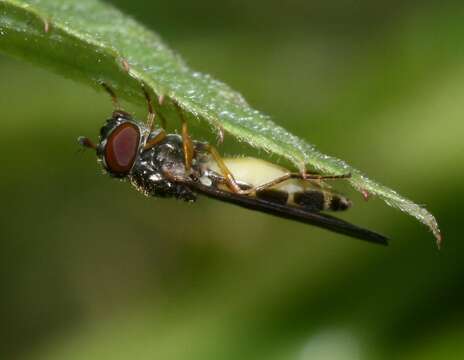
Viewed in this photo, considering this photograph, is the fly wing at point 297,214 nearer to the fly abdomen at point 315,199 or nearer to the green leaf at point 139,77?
the fly abdomen at point 315,199

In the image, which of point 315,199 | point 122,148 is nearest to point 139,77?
point 122,148

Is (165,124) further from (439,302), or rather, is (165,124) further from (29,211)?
(29,211)

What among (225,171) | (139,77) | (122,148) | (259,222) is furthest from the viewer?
(259,222)

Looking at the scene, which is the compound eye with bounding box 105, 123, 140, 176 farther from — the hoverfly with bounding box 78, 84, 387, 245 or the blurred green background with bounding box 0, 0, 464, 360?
the blurred green background with bounding box 0, 0, 464, 360

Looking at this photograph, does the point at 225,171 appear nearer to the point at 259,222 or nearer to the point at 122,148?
the point at 122,148

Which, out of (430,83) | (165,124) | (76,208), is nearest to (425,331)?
(430,83)
